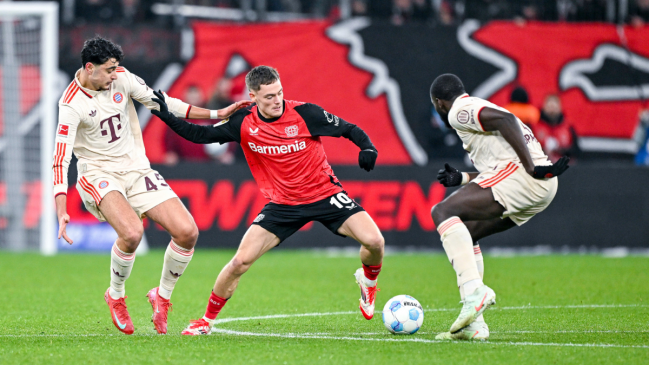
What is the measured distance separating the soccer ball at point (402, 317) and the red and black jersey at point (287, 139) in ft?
3.61

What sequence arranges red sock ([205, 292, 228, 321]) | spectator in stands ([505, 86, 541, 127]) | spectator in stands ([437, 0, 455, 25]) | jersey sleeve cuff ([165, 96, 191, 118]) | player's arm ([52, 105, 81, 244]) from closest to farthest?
player's arm ([52, 105, 81, 244]), red sock ([205, 292, 228, 321]), jersey sleeve cuff ([165, 96, 191, 118]), spectator in stands ([505, 86, 541, 127]), spectator in stands ([437, 0, 455, 25])

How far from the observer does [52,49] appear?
551 inches

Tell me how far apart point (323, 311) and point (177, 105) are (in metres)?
2.37

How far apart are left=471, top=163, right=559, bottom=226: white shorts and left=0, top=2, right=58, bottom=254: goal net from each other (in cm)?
958

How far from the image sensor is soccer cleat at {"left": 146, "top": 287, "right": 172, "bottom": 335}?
6.96 metres

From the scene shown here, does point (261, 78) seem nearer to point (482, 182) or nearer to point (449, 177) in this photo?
point (449, 177)

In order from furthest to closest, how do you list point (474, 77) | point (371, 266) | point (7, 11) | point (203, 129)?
point (474, 77) < point (7, 11) < point (371, 266) < point (203, 129)

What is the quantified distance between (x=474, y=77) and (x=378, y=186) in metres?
3.55

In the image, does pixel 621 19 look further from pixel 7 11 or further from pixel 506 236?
pixel 7 11

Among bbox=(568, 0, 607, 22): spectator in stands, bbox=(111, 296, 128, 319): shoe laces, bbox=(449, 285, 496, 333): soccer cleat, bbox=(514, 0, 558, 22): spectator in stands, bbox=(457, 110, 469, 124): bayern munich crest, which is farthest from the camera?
bbox=(514, 0, 558, 22): spectator in stands

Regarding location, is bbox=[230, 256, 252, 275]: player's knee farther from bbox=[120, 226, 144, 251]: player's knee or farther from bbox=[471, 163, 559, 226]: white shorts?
bbox=[471, 163, 559, 226]: white shorts

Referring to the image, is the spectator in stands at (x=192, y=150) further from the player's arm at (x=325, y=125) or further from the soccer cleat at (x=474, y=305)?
the soccer cleat at (x=474, y=305)

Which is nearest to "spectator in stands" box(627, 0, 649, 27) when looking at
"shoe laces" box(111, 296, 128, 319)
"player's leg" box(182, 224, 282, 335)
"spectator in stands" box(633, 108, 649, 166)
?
"spectator in stands" box(633, 108, 649, 166)

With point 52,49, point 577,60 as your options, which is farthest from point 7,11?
point 577,60
